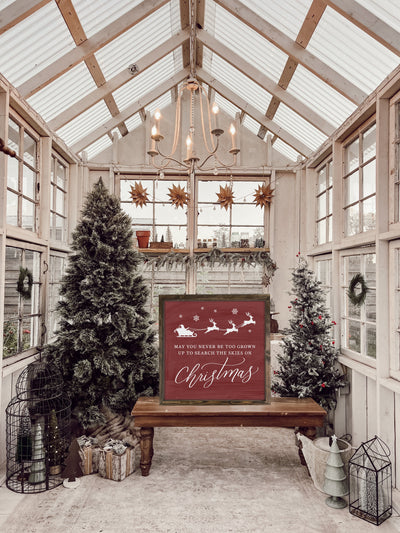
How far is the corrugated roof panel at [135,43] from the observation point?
4.28 m

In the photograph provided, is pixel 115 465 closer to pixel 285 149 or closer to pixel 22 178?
pixel 22 178

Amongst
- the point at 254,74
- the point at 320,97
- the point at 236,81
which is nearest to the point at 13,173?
the point at 254,74

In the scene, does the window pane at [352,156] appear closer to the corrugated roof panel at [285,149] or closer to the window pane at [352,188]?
the window pane at [352,188]

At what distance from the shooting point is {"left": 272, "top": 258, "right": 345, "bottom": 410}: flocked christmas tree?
3941 mm

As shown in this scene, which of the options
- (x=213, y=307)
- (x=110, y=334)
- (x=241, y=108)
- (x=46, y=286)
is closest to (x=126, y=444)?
(x=110, y=334)

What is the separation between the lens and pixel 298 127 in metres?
5.20

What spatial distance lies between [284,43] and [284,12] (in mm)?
311

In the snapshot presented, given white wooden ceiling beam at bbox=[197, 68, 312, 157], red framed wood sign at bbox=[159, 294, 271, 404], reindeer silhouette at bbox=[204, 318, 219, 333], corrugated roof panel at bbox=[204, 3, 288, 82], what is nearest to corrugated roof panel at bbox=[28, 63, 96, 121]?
corrugated roof panel at bbox=[204, 3, 288, 82]

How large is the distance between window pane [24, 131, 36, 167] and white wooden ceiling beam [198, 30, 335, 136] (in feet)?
7.84

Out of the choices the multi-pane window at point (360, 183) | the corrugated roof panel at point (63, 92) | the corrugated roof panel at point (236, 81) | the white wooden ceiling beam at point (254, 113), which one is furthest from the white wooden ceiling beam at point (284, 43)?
the corrugated roof panel at point (63, 92)

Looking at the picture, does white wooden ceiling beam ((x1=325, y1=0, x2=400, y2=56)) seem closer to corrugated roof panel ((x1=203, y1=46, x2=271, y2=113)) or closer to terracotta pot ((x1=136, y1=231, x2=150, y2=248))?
corrugated roof panel ((x1=203, y1=46, x2=271, y2=113))

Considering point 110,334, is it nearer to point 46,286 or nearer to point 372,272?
point 46,286

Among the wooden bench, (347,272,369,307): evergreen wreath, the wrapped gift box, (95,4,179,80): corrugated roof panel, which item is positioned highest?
(95,4,179,80): corrugated roof panel

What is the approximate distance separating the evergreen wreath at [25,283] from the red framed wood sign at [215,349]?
145 cm
